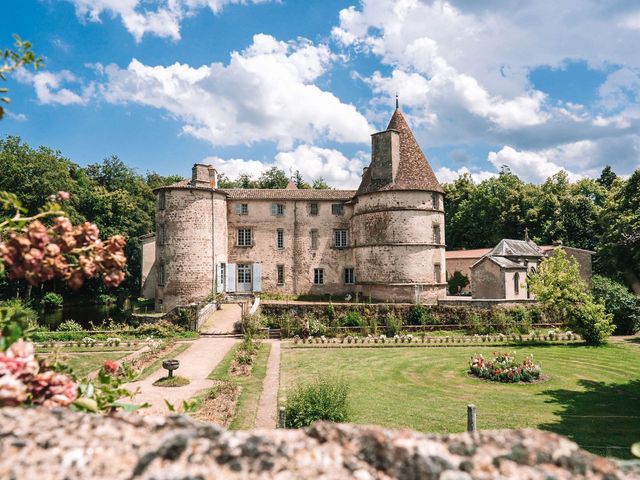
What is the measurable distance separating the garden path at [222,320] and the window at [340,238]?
35.8 feet

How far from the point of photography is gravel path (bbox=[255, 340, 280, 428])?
12482mm

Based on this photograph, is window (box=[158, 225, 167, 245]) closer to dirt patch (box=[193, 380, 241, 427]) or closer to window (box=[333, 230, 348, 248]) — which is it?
window (box=[333, 230, 348, 248])

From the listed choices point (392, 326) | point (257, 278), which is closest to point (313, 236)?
point (257, 278)

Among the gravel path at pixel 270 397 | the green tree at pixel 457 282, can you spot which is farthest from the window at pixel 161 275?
the green tree at pixel 457 282

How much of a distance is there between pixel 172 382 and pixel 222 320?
49.5 feet

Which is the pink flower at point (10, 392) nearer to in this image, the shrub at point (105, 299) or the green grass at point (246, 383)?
the green grass at point (246, 383)

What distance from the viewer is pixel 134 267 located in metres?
54.2

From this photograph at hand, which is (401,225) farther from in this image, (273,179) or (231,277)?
(273,179)

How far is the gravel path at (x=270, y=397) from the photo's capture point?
12.5m

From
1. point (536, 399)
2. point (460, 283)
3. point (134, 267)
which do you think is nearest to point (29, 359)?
point (536, 399)

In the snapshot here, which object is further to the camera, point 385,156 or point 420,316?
point 385,156

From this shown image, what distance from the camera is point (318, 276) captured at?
4069 cm

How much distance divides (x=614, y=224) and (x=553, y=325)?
13.5 metres

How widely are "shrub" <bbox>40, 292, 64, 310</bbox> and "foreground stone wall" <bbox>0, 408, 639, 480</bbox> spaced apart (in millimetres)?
53733
